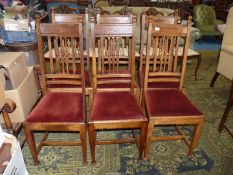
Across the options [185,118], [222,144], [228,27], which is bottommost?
[222,144]

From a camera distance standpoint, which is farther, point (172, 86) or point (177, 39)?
point (172, 86)

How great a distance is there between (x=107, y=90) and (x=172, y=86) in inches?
24.3

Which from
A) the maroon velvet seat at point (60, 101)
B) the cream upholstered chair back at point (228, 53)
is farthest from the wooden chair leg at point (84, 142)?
the cream upholstered chair back at point (228, 53)

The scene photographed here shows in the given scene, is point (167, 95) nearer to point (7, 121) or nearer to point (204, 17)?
point (7, 121)

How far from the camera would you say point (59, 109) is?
172 centimetres

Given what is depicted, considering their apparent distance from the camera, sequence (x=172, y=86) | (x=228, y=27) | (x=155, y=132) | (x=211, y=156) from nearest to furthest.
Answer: (x=211, y=156) < (x=172, y=86) < (x=155, y=132) < (x=228, y=27)

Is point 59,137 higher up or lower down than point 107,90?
lower down

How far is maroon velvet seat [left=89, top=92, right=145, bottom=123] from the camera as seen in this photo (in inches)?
65.6

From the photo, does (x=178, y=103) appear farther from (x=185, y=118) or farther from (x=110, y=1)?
(x=110, y=1)

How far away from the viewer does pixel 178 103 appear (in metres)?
1.83

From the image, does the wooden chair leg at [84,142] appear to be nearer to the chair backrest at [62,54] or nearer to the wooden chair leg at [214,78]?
the chair backrest at [62,54]

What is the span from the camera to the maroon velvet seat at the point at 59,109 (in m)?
1.63

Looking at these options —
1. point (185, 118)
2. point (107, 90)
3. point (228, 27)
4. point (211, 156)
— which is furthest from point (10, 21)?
point (228, 27)

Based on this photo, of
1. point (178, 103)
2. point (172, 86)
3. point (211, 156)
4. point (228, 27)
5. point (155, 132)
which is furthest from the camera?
point (228, 27)
